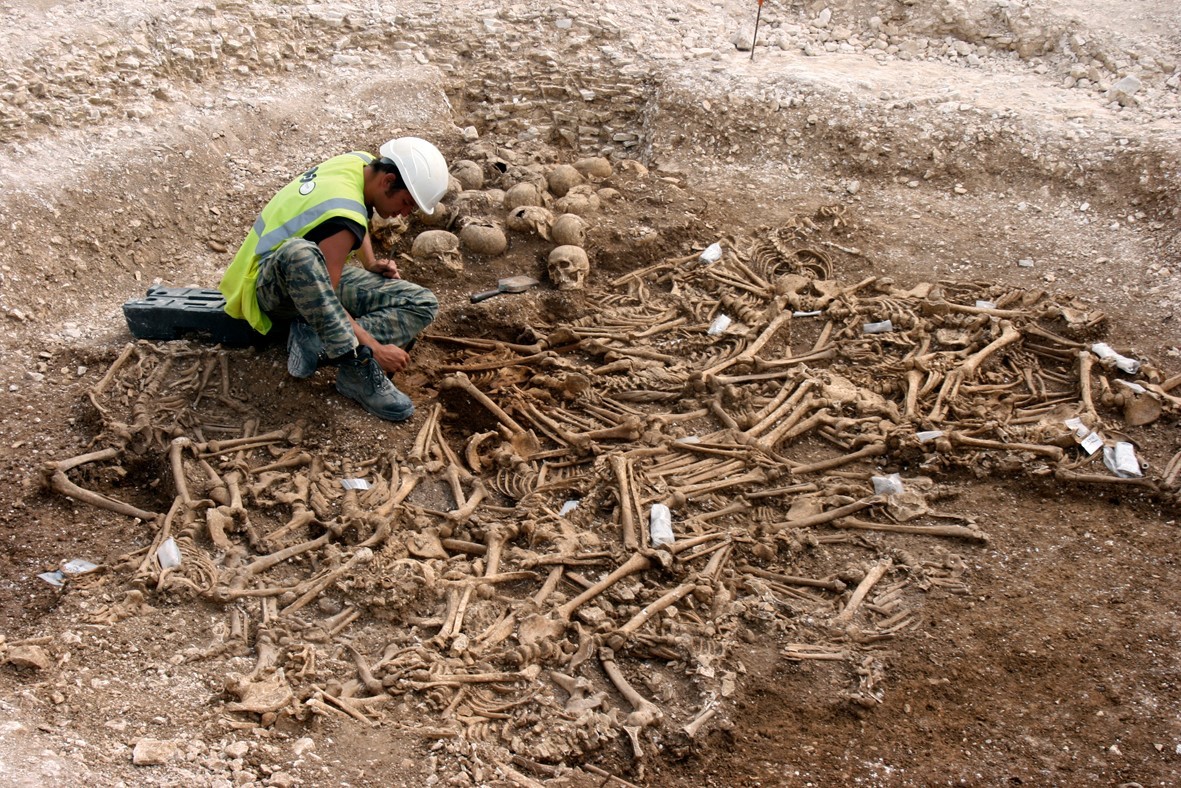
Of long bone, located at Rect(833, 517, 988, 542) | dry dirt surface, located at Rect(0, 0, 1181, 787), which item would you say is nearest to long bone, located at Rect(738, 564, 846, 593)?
dry dirt surface, located at Rect(0, 0, 1181, 787)

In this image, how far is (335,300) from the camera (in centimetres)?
467

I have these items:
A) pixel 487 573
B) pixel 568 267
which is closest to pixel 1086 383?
pixel 568 267

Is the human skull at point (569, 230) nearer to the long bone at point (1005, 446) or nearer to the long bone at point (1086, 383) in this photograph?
the long bone at point (1005, 446)

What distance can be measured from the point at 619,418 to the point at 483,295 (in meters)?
1.59

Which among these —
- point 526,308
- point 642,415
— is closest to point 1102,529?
point 642,415

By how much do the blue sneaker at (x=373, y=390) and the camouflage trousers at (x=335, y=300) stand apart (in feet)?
0.62

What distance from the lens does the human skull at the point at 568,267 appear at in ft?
20.6

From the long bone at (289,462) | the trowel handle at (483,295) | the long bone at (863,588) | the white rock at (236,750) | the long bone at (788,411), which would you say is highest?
the white rock at (236,750)

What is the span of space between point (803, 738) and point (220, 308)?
372 centimetres

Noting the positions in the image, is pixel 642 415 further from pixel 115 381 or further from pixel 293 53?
pixel 293 53

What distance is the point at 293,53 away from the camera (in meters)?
8.07

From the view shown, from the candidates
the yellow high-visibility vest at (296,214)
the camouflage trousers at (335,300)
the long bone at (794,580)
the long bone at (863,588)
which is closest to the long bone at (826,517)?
the long bone at (794,580)

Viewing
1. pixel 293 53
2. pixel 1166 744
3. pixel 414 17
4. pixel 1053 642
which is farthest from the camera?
pixel 414 17

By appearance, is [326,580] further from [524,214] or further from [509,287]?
[524,214]
